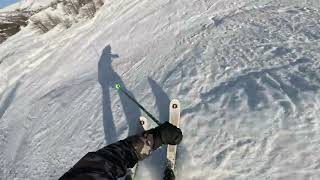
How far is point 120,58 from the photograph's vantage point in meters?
12.0

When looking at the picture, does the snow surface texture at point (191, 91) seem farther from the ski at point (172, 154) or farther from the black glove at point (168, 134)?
the black glove at point (168, 134)

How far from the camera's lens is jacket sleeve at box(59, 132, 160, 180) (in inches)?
131

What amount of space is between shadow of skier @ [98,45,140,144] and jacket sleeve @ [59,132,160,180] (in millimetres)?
2945

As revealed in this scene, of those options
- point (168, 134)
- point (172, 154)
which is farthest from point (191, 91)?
point (168, 134)

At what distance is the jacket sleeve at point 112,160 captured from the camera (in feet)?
10.9

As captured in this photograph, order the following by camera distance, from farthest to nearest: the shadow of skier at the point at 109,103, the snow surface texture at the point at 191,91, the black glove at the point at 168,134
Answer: the shadow of skier at the point at 109,103
the snow surface texture at the point at 191,91
the black glove at the point at 168,134

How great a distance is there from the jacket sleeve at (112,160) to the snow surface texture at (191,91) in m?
1.43

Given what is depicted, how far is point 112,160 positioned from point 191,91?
4.17 meters

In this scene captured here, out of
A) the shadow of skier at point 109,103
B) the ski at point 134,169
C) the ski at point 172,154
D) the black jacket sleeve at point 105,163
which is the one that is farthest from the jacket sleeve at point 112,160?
the shadow of skier at point 109,103

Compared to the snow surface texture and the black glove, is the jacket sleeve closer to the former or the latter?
the black glove

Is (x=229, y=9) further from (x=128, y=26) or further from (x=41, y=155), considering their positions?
(x=41, y=155)

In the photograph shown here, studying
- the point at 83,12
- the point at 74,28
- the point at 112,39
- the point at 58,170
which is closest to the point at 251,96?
the point at 58,170

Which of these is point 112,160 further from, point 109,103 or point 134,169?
point 109,103

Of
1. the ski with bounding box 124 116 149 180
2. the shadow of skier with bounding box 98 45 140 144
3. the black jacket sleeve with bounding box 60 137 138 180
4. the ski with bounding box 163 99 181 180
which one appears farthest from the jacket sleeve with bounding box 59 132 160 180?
the shadow of skier with bounding box 98 45 140 144
